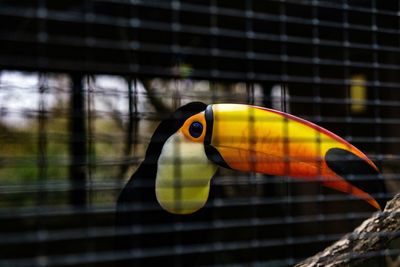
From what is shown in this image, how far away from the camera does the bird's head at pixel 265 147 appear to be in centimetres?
127

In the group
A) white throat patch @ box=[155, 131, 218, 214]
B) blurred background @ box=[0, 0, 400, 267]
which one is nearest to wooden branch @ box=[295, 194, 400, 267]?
blurred background @ box=[0, 0, 400, 267]

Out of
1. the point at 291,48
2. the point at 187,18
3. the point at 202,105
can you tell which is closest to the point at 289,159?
the point at 202,105

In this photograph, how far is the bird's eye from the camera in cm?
170

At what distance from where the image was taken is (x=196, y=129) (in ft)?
5.64

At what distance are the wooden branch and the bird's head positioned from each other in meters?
0.05

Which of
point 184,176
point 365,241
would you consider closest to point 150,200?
point 184,176

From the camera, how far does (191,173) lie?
5.98 ft

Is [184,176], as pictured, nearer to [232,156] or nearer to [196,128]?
[196,128]

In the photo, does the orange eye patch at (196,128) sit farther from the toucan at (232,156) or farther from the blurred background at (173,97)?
the blurred background at (173,97)

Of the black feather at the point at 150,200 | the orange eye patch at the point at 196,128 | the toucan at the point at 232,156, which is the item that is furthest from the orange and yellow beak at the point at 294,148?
the black feather at the point at 150,200

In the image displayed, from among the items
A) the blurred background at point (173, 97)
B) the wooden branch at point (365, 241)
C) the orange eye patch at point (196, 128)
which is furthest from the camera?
the orange eye patch at point (196, 128)

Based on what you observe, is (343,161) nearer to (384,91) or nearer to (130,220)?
(130,220)

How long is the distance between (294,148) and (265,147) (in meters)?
0.07

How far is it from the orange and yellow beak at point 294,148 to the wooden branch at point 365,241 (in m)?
0.05
